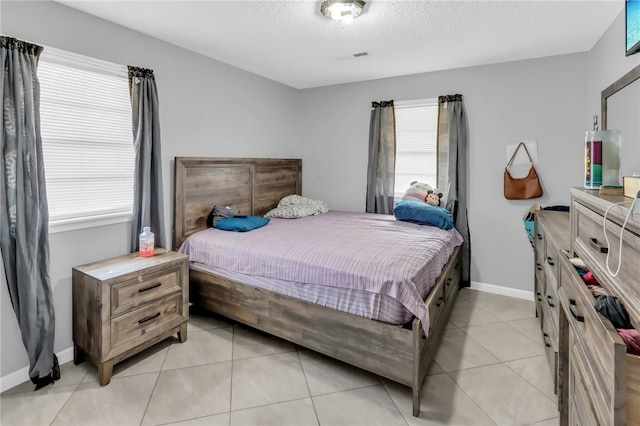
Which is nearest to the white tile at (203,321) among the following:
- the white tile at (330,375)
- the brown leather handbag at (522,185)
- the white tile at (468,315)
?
the white tile at (330,375)

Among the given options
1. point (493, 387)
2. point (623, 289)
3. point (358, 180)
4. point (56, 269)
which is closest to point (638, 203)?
point (623, 289)

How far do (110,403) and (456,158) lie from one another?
12.0 ft

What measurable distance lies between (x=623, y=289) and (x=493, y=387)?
1485 mm

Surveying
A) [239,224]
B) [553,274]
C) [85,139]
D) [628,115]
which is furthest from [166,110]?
[628,115]

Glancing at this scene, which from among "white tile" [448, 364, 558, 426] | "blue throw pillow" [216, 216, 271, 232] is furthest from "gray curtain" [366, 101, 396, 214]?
"white tile" [448, 364, 558, 426]

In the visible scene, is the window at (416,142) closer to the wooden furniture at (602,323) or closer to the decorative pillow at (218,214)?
the decorative pillow at (218,214)

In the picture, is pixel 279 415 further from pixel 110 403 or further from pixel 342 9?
pixel 342 9

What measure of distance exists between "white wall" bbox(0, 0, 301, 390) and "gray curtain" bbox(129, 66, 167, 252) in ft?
0.40

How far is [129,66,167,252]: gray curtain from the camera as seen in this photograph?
2705 millimetres

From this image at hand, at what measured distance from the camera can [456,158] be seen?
12.1 ft

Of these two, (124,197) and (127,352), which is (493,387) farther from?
(124,197)

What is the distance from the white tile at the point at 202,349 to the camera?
239 cm

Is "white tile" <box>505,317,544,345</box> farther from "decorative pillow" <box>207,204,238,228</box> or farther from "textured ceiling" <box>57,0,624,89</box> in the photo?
→ "decorative pillow" <box>207,204,238,228</box>

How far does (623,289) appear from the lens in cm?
94
